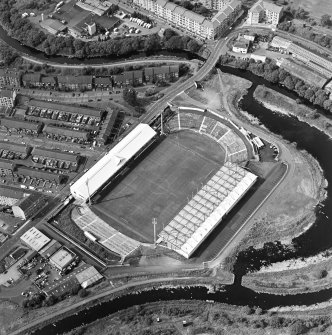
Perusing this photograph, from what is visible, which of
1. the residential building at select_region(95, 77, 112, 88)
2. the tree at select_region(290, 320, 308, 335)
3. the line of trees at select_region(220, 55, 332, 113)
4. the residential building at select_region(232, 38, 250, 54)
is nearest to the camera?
the tree at select_region(290, 320, 308, 335)

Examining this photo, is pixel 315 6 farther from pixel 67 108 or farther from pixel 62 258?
pixel 62 258

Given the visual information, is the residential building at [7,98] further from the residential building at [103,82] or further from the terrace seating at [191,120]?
the terrace seating at [191,120]

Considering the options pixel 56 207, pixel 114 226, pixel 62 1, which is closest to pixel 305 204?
pixel 114 226

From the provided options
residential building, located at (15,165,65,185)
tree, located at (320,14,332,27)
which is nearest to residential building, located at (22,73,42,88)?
residential building, located at (15,165,65,185)

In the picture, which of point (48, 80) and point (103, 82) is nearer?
point (103, 82)

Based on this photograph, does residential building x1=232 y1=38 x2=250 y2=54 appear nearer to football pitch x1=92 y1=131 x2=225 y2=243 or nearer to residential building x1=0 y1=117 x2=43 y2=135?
football pitch x1=92 y1=131 x2=225 y2=243

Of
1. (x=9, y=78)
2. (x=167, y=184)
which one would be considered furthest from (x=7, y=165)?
(x=167, y=184)

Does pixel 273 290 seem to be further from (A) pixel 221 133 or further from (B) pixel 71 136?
(B) pixel 71 136
